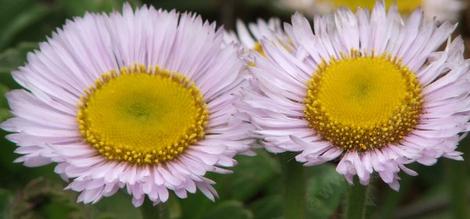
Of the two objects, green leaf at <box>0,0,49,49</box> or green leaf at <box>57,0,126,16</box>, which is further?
green leaf at <box>0,0,49,49</box>

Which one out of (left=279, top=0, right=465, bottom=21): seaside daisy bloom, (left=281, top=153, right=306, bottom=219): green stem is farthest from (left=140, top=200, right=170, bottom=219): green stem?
(left=279, top=0, right=465, bottom=21): seaside daisy bloom

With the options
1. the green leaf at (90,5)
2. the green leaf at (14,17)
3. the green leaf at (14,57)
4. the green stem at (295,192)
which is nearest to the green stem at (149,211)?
the green stem at (295,192)

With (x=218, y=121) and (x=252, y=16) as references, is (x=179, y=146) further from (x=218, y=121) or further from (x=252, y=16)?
(x=252, y=16)

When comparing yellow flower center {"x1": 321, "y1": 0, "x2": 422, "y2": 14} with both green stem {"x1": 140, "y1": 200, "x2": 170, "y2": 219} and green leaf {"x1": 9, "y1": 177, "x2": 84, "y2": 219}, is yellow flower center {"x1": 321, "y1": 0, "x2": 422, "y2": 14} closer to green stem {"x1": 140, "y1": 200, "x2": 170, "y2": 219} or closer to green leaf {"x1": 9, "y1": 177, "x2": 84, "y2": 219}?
green leaf {"x1": 9, "y1": 177, "x2": 84, "y2": 219}

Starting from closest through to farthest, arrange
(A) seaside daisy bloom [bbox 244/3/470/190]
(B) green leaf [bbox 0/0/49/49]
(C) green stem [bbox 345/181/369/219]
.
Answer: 1. (A) seaside daisy bloom [bbox 244/3/470/190]
2. (C) green stem [bbox 345/181/369/219]
3. (B) green leaf [bbox 0/0/49/49]

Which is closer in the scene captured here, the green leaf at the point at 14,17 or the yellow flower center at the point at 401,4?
the green leaf at the point at 14,17

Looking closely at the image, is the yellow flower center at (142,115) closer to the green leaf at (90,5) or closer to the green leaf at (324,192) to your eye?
the green leaf at (324,192)
